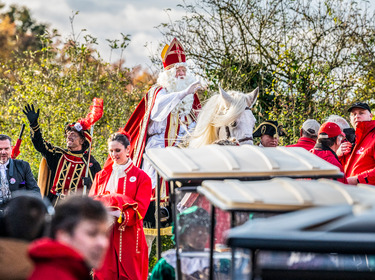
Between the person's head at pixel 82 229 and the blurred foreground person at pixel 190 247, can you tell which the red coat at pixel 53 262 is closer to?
the person's head at pixel 82 229

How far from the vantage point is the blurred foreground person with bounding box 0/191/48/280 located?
3.41 m

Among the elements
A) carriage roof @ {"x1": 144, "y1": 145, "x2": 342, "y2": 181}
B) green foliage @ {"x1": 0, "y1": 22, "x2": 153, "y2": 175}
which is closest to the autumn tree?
green foliage @ {"x1": 0, "y1": 22, "x2": 153, "y2": 175}

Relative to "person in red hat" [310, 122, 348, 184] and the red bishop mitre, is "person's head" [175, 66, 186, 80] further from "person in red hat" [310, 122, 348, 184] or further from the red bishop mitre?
"person in red hat" [310, 122, 348, 184]

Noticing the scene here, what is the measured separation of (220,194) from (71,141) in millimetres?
5700

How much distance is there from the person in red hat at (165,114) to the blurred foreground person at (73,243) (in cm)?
585

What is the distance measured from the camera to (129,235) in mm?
7391

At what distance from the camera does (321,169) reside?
5.04m

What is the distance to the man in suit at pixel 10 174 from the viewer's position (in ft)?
27.6

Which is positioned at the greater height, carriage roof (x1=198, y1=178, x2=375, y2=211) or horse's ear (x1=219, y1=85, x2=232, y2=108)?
horse's ear (x1=219, y1=85, x2=232, y2=108)

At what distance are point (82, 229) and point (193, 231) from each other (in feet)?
7.04

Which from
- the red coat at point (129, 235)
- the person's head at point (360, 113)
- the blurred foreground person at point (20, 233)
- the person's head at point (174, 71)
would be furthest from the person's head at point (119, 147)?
the blurred foreground person at point (20, 233)

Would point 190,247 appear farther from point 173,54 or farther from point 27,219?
point 173,54

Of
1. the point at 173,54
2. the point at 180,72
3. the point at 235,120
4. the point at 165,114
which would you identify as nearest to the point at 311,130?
the point at 235,120

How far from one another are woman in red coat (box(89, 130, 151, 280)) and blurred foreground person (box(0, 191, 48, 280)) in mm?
3503
